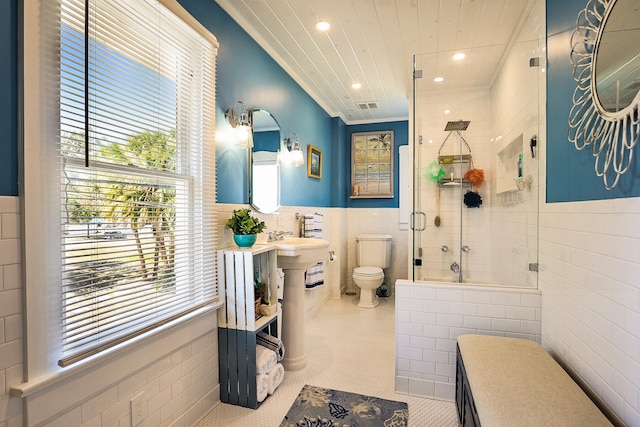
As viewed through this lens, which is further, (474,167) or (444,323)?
(474,167)

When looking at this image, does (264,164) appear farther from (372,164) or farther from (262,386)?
(372,164)

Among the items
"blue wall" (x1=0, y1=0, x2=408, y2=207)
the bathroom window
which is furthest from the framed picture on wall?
the bathroom window

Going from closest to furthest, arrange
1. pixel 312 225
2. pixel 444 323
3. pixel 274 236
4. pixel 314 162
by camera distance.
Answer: pixel 444 323, pixel 274 236, pixel 312 225, pixel 314 162

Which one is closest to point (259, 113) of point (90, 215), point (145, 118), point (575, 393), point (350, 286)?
point (145, 118)

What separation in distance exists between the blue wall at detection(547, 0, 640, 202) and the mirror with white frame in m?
1.87

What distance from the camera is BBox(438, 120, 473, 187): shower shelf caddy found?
3012 millimetres

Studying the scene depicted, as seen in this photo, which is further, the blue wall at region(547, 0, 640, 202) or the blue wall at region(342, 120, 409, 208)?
the blue wall at region(342, 120, 409, 208)

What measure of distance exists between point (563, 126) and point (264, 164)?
1.92 metres

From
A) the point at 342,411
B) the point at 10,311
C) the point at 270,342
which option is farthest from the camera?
the point at 270,342

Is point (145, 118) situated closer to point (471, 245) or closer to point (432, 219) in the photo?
point (432, 219)

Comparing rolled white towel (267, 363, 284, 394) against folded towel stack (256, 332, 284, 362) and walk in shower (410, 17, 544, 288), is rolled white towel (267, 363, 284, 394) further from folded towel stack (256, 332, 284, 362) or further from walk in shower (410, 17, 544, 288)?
walk in shower (410, 17, 544, 288)

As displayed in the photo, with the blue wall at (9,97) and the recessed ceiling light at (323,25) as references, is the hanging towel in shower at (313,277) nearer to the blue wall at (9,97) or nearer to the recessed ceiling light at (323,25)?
the recessed ceiling light at (323,25)

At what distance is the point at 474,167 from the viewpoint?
2.99 meters

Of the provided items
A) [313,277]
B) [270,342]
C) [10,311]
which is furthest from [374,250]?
[10,311]
